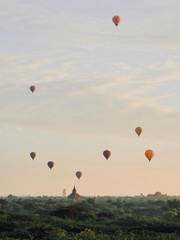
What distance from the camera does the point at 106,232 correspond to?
51812mm

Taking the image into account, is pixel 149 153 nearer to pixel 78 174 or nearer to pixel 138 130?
pixel 138 130

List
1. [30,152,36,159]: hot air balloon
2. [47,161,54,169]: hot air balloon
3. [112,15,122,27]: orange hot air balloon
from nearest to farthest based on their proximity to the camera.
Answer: [112,15,122,27]: orange hot air balloon
[47,161,54,169]: hot air balloon
[30,152,36,159]: hot air balloon

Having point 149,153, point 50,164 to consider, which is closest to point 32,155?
point 50,164

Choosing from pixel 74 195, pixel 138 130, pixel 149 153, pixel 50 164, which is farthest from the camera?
pixel 74 195

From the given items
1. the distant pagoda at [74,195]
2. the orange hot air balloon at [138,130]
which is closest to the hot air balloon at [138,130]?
the orange hot air balloon at [138,130]

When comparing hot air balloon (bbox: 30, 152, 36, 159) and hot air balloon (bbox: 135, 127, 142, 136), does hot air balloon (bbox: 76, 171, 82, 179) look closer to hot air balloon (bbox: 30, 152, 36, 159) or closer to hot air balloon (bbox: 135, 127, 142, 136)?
hot air balloon (bbox: 30, 152, 36, 159)

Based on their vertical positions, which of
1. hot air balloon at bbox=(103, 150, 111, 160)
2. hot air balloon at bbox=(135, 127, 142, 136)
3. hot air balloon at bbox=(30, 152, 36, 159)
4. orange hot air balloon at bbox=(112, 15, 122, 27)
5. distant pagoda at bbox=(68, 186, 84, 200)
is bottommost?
distant pagoda at bbox=(68, 186, 84, 200)

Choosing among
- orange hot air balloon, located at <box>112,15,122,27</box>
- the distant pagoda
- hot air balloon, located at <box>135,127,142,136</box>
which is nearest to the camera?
orange hot air balloon, located at <box>112,15,122,27</box>

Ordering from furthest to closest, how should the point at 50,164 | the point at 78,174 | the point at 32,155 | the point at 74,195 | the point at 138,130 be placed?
1. the point at 74,195
2. the point at 78,174
3. the point at 32,155
4. the point at 50,164
5. the point at 138,130

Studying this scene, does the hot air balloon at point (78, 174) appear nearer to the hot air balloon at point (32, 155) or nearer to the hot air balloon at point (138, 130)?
the hot air balloon at point (32, 155)

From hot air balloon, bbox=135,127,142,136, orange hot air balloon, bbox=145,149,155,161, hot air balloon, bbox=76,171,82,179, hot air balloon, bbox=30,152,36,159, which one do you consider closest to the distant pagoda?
hot air balloon, bbox=76,171,82,179

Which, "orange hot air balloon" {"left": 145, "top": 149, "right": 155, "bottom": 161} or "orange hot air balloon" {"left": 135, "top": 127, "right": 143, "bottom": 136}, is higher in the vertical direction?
"orange hot air balloon" {"left": 135, "top": 127, "right": 143, "bottom": 136}

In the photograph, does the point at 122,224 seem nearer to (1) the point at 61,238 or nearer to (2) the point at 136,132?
(1) the point at 61,238

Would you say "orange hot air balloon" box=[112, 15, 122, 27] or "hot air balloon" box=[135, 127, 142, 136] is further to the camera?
"hot air balloon" box=[135, 127, 142, 136]
